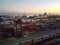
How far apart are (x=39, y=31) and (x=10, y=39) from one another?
566 mm

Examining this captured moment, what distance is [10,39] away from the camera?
1806mm

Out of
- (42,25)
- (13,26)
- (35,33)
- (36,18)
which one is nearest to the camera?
(13,26)

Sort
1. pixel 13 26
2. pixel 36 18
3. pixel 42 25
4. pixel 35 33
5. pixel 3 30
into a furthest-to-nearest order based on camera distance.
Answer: pixel 36 18 < pixel 42 25 < pixel 35 33 < pixel 13 26 < pixel 3 30

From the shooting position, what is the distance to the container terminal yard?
182 cm

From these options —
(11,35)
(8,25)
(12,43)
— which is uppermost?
(8,25)

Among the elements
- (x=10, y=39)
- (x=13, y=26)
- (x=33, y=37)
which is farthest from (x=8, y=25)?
(x=33, y=37)

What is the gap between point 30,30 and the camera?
6.89 feet

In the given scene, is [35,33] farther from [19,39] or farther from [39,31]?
[19,39]

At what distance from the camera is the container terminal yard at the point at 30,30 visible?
1815 millimetres

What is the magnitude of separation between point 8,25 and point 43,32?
62 centimetres

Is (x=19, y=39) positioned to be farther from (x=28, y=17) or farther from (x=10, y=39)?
(x=28, y=17)

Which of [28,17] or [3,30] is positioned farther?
[28,17]

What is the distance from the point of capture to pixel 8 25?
186 centimetres

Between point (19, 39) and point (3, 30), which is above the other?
point (3, 30)
